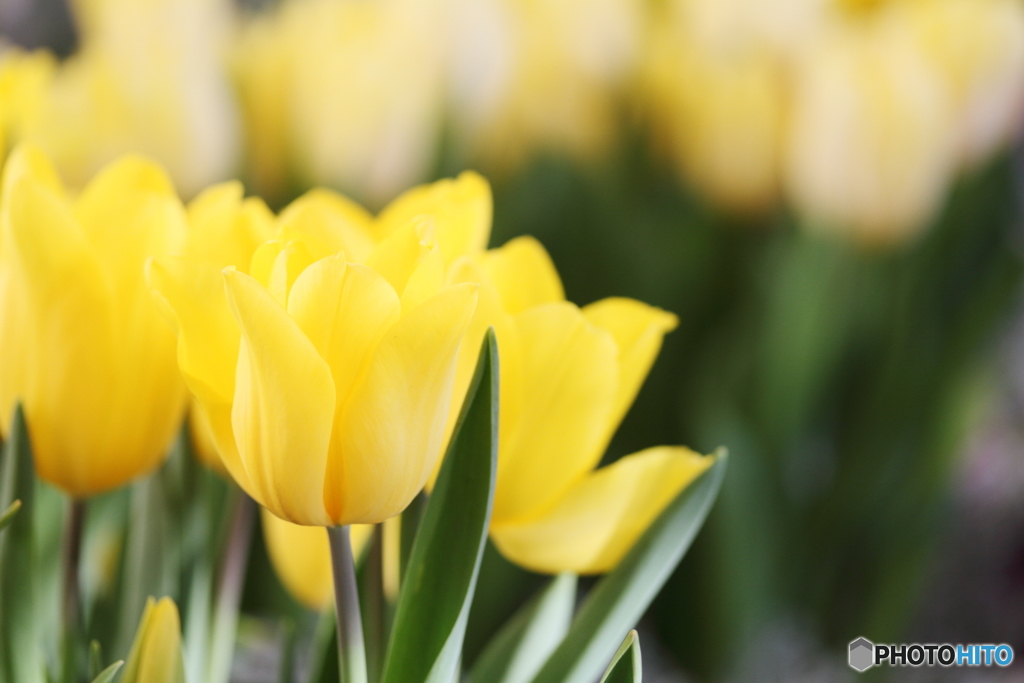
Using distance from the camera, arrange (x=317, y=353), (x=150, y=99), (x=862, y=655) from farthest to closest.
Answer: (x=150, y=99) → (x=862, y=655) → (x=317, y=353)

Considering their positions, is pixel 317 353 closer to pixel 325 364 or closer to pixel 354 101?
pixel 325 364

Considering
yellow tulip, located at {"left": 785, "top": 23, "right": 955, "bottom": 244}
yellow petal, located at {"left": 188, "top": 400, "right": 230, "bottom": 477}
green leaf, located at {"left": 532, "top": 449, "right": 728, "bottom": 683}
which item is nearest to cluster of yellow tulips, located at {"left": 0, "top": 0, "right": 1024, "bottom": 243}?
yellow tulip, located at {"left": 785, "top": 23, "right": 955, "bottom": 244}

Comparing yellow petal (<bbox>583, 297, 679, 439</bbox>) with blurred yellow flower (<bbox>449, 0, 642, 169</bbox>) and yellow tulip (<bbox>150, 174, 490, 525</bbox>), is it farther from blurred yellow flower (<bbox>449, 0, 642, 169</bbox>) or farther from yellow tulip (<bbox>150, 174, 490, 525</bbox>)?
blurred yellow flower (<bbox>449, 0, 642, 169</bbox>)

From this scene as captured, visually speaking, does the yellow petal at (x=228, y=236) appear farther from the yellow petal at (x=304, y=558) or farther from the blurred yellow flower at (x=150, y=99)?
the blurred yellow flower at (x=150, y=99)

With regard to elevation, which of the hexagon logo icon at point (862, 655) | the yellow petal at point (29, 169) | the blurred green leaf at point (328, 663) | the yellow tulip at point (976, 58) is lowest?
the hexagon logo icon at point (862, 655)

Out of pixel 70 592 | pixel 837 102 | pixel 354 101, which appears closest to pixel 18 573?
pixel 70 592

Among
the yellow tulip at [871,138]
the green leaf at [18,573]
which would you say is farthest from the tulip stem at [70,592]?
the yellow tulip at [871,138]
